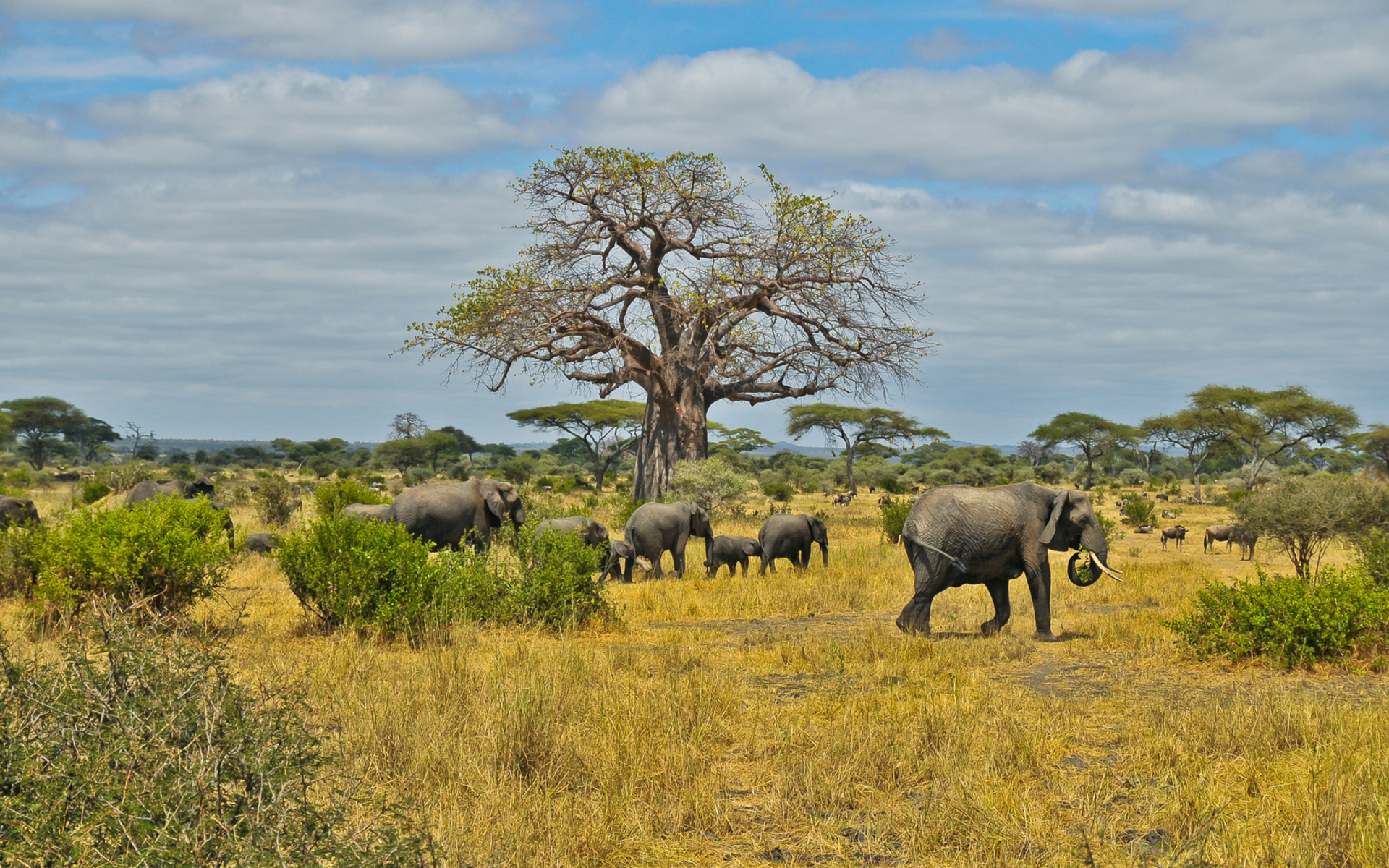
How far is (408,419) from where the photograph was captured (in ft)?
241

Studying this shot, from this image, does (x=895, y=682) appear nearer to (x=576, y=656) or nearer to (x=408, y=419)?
(x=576, y=656)

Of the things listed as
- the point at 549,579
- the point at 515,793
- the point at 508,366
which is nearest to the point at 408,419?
the point at 508,366

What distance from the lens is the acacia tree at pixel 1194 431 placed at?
165ft

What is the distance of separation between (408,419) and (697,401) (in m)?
50.1

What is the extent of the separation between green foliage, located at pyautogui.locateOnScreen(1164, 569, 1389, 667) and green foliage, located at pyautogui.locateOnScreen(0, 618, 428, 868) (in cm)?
746

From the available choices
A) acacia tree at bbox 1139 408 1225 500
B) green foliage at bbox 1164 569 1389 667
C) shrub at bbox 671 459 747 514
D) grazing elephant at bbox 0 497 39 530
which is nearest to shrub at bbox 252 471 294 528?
grazing elephant at bbox 0 497 39 530

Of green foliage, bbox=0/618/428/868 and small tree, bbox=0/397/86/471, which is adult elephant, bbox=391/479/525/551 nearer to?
green foliage, bbox=0/618/428/868

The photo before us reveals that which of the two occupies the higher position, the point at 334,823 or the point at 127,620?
the point at 127,620

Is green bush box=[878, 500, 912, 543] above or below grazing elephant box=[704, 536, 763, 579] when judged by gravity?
above

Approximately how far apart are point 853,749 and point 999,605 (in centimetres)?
527

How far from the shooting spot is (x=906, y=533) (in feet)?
33.3

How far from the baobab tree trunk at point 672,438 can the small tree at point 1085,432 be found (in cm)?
3958

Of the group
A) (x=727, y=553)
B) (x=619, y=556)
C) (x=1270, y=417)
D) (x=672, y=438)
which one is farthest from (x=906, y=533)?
(x=1270, y=417)

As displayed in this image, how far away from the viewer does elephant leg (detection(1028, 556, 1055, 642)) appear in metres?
9.89
